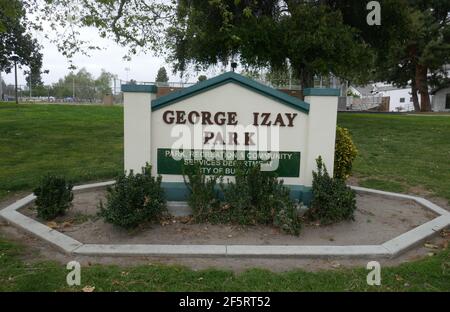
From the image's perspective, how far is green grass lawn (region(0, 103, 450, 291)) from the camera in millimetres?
3717

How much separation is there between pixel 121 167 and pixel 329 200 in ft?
18.1

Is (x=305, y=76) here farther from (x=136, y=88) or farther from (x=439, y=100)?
Result: (x=439, y=100)

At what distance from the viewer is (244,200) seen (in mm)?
5121

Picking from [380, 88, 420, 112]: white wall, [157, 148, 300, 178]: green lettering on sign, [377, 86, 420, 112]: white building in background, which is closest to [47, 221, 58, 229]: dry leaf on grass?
[157, 148, 300, 178]: green lettering on sign

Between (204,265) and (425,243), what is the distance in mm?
2689

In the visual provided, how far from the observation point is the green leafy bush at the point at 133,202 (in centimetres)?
478

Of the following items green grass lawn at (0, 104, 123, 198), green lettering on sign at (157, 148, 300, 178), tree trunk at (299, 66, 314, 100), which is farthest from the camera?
tree trunk at (299, 66, 314, 100)

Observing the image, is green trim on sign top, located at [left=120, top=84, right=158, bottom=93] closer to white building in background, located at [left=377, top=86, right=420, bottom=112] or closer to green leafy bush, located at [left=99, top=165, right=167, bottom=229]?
green leafy bush, located at [left=99, top=165, right=167, bottom=229]

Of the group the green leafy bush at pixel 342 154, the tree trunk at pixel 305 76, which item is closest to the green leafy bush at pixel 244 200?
the green leafy bush at pixel 342 154

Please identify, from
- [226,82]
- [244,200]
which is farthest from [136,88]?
[244,200]

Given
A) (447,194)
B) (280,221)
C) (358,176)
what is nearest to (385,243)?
(280,221)

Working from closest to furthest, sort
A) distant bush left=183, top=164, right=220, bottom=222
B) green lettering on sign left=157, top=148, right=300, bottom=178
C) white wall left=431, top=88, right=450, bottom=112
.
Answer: distant bush left=183, top=164, right=220, bottom=222, green lettering on sign left=157, top=148, right=300, bottom=178, white wall left=431, top=88, right=450, bottom=112

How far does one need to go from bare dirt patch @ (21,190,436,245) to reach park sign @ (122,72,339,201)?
0.65 m
